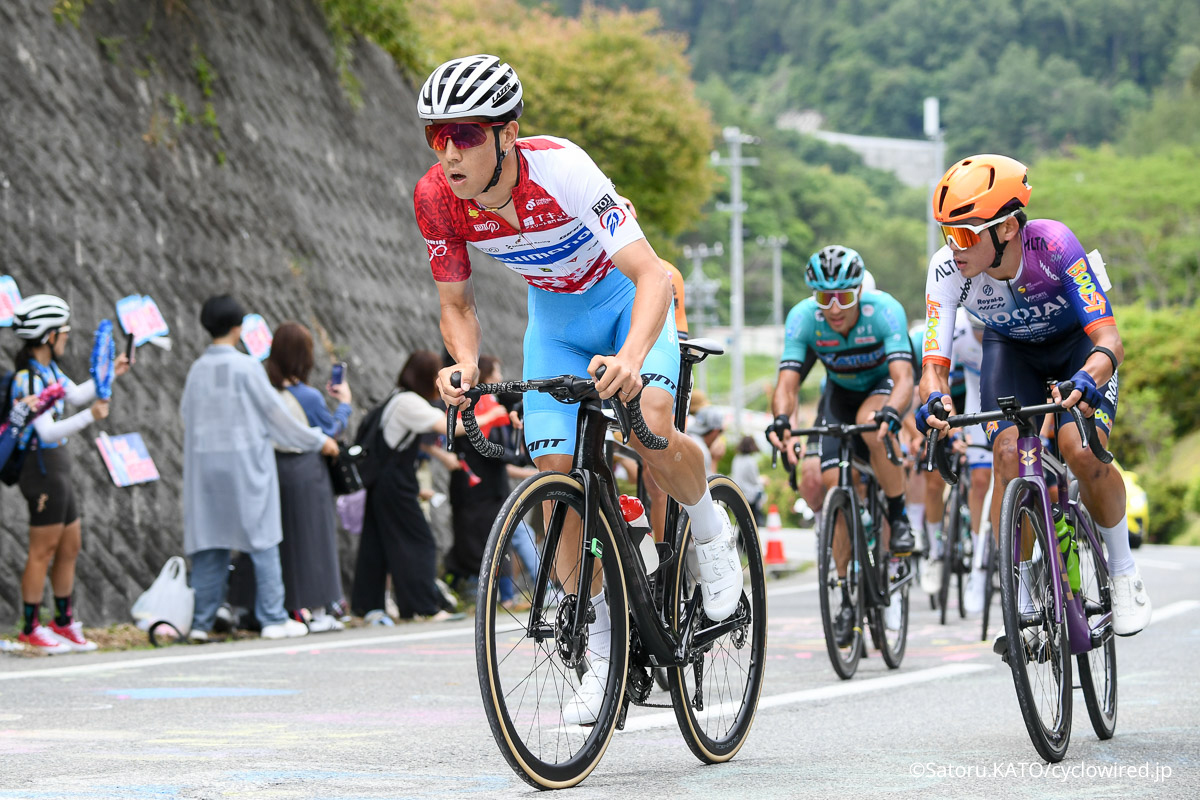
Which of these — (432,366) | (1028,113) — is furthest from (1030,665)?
(1028,113)

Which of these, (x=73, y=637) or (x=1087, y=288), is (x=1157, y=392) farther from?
(x=1087, y=288)

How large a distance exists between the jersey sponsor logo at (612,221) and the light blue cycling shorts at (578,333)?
40 cm

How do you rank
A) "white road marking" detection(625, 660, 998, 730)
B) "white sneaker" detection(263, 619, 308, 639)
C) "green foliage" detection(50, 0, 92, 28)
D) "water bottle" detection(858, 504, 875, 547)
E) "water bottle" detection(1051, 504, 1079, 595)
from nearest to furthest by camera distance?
"water bottle" detection(1051, 504, 1079, 595), "white road marking" detection(625, 660, 998, 730), "water bottle" detection(858, 504, 875, 547), "white sneaker" detection(263, 619, 308, 639), "green foliage" detection(50, 0, 92, 28)

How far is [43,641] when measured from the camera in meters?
9.17

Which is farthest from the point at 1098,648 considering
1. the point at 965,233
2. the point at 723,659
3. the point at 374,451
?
the point at 374,451

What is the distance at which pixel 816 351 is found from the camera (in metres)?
9.38

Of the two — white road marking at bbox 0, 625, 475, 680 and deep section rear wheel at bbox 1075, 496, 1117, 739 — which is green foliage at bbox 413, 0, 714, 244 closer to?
white road marking at bbox 0, 625, 475, 680

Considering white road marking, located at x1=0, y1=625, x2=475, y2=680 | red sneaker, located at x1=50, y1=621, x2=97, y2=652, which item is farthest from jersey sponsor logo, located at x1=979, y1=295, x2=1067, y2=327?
red sneaker, located at x1=50, y1=621, x2=97, y2=652

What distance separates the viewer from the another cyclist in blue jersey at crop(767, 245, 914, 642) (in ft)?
29.1

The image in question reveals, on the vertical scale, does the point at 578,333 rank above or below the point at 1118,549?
above

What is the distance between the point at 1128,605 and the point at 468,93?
3203 millimetres

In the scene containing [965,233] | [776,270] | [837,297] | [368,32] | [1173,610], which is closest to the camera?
[965,233]

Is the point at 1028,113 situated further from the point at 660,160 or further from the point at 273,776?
the point at 273,776

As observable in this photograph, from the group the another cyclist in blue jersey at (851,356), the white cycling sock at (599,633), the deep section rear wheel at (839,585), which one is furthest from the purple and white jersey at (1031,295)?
the another cyclist in blue jersey at (851,356)
